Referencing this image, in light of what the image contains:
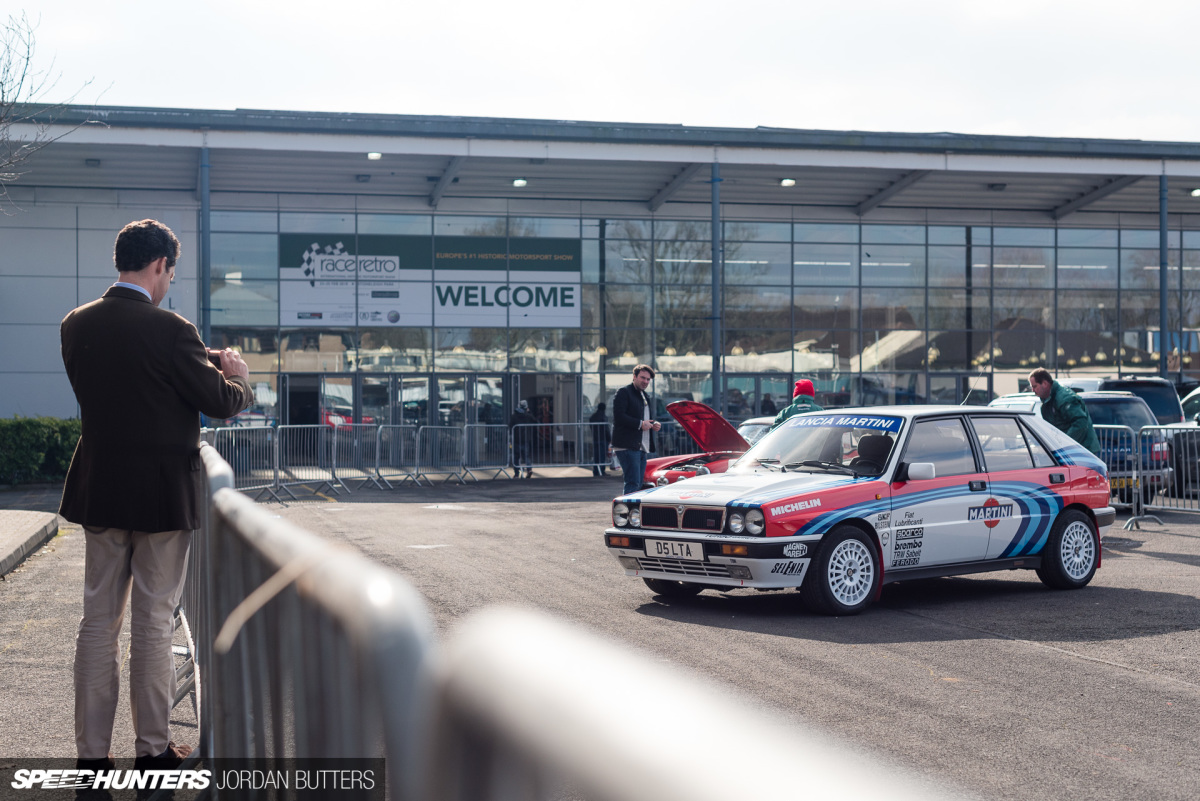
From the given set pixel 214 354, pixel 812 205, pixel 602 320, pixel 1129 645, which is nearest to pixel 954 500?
pixel 1129 645

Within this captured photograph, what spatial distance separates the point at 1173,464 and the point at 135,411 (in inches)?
566

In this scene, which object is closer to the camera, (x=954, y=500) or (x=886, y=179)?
(x=954, y=500)

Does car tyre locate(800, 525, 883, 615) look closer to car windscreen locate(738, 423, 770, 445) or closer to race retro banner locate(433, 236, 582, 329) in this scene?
car windscreen locate(738, 423, 770, 445)

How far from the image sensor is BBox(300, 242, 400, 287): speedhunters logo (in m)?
28.7

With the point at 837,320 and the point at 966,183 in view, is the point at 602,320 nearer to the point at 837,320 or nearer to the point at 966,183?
the point at 837,320

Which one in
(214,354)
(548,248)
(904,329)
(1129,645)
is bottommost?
(1129,645)

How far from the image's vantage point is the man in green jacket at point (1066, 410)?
12750 mm

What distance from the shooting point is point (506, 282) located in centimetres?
2989

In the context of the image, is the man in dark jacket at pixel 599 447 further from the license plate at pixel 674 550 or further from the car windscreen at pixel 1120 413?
the license plate at pixel 674 550

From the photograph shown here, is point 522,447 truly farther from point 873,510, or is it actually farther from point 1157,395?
point 873,510

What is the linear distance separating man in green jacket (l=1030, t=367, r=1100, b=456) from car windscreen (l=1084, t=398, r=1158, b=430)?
15.8 ft

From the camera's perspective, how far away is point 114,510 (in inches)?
159

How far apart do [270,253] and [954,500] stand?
22.8 meters

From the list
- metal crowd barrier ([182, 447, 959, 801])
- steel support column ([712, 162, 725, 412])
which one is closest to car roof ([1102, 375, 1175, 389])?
steel support column ([712, 162, 725, 412])
